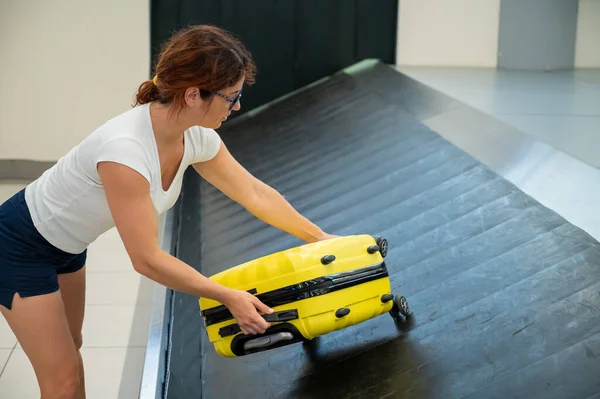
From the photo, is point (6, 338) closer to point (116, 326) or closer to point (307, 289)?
point (116, 326)

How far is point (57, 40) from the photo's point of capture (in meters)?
6.25

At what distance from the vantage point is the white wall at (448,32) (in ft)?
21.1

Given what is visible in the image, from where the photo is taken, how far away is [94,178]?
5.68ft

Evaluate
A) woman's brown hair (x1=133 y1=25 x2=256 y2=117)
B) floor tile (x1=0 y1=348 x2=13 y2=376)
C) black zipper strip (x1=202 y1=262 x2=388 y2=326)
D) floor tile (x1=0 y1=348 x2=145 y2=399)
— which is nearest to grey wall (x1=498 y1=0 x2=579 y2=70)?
floor tile (x1=0 y1=348 x2=145 y2=399)

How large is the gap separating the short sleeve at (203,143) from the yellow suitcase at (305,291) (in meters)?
0.31

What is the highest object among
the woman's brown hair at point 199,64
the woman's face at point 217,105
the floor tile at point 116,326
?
the woman's brown hair at point 199,64

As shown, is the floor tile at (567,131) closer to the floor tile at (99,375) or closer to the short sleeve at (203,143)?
the short sleeve at (203,143)

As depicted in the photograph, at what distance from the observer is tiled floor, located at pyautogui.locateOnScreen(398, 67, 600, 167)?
3564 mm

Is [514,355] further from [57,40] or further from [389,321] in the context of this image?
[57,40]

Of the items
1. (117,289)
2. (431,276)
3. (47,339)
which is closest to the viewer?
(47,339)

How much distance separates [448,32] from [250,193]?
4827mm

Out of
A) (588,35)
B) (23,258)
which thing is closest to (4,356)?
(23,258)

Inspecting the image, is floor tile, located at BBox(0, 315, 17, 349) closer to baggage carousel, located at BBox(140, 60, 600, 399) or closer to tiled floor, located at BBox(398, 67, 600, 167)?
baggage carousel, located at BBox(140, 60, 600, 399)

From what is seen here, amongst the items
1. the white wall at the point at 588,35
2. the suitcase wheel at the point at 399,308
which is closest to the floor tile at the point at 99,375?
the suitcase wheel at the point at 399,308
